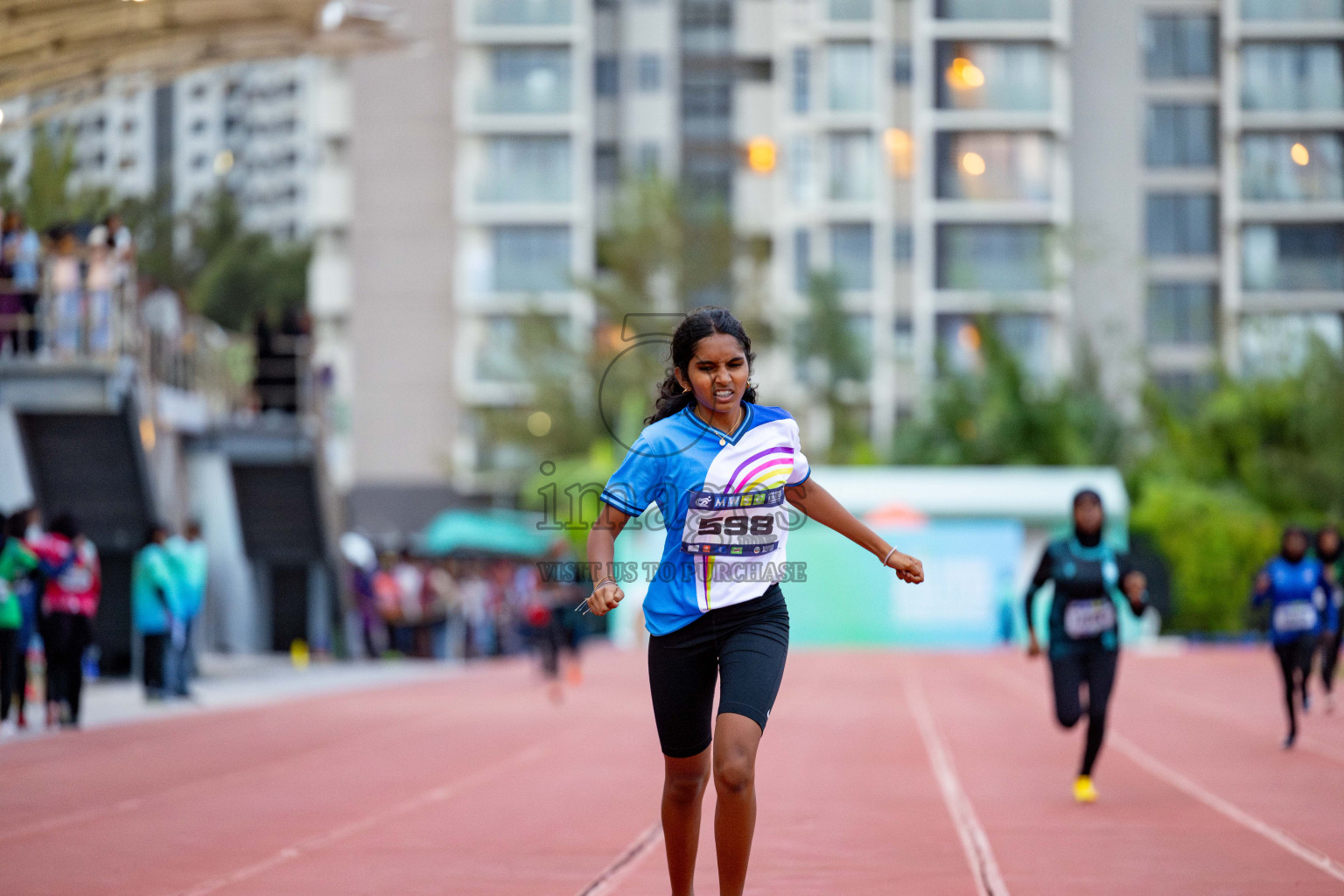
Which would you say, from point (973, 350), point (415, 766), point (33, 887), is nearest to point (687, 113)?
point (973, 350)

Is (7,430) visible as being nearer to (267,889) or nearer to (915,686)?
(915,686)

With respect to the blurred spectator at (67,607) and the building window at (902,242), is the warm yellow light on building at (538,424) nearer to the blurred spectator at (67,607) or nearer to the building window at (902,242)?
the building window at (902,242)

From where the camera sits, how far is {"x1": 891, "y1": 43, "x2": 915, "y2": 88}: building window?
65375mm

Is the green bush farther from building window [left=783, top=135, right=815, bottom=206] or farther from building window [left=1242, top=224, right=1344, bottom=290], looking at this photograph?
building window [left=783, top=135, right=815, bottom=206]

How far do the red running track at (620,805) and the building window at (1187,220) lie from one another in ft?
147

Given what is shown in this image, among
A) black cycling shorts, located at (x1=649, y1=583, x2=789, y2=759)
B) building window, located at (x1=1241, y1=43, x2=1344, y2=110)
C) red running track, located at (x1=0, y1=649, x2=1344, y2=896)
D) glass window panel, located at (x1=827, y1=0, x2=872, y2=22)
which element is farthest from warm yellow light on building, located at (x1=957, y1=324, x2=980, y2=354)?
black cycling shorts, located at (x1=649, y1=583, x2=789, y2=759)

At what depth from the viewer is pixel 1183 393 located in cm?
5828

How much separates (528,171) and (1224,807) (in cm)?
5777

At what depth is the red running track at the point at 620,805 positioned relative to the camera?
8484 mm

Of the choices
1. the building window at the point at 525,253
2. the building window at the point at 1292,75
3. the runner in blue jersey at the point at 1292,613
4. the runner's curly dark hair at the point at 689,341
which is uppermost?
the building window at the point at 1292,75

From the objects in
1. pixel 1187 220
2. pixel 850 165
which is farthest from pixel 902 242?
pixel 1187 220

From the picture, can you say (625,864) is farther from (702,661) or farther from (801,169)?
(801,169)

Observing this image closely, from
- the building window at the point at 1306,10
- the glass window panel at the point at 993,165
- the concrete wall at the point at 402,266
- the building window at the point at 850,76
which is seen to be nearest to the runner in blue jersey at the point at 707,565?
the glass window panel at the point at 993,165

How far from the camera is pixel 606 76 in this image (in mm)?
69562
